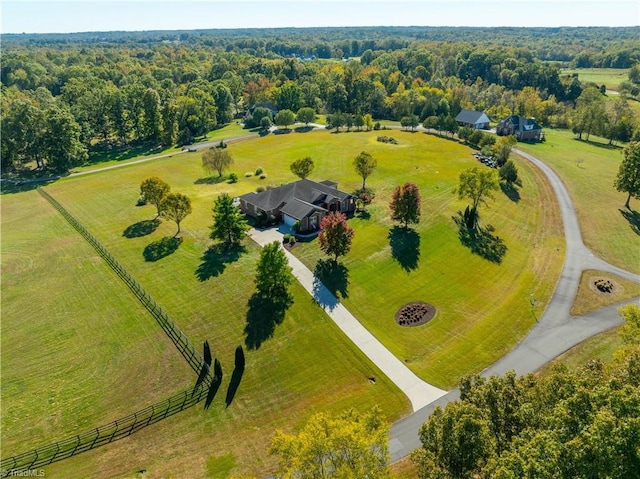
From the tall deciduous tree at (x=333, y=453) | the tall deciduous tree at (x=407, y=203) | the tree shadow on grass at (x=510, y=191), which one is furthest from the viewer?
the tree shadow on grass at (x=510, y=191)

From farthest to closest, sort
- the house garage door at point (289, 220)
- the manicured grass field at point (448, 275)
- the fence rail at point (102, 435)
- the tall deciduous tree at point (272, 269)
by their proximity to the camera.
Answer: the house garage door at point (289, 220) → the tall deciduous tree at point (272, 269) → the manicured grass field at point (448, 275) → the fence rail at point (102, 435)

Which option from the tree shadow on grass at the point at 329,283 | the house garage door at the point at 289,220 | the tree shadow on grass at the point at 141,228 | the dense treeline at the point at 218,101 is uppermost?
the dense treeline at the point at 218,101

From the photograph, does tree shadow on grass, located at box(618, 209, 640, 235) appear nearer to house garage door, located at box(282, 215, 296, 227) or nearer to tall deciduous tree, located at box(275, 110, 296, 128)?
house garage door, located at box(282, 215, 296, 227)

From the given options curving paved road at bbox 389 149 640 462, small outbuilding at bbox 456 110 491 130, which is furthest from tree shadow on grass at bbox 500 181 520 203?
small outbuilding at bbox 456 110 491 130

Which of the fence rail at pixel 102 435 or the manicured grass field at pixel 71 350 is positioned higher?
the manicured grass field at pixel 71 350

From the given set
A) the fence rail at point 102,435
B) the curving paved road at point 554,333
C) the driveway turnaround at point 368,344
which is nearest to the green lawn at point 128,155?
the driveway turnaround at point 368,344

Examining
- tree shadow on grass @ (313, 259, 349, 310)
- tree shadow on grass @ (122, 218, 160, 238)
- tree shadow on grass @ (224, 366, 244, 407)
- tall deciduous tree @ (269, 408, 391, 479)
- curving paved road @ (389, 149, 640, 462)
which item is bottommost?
tree shadow on grass @ (224, 366, 244, 407)

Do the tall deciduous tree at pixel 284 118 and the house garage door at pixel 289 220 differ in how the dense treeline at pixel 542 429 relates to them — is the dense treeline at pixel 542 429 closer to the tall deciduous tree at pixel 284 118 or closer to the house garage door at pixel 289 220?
the house garage door at pixel 289 220

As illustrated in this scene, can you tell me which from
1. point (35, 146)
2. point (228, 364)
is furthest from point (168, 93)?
point (228, 364)
